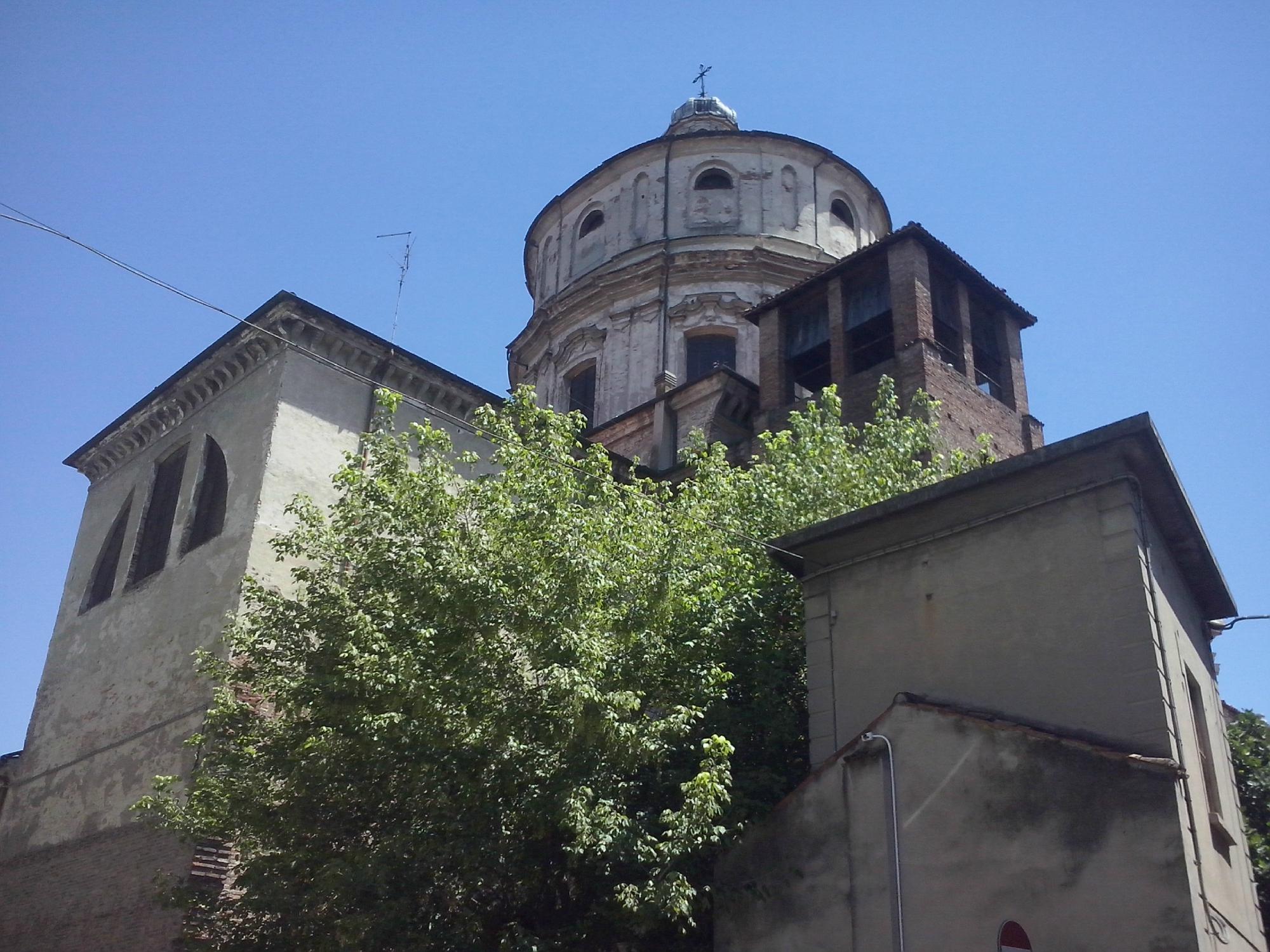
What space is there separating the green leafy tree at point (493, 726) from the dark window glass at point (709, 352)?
1784 cm

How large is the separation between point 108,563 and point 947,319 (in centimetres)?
1610

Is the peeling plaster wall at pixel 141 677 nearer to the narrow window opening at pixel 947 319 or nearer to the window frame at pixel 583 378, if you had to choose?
the narrow window opening at pixel 947 319

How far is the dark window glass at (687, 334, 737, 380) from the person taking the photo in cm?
3097

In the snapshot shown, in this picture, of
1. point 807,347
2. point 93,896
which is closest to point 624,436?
point 807,347

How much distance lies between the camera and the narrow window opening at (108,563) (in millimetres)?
19656

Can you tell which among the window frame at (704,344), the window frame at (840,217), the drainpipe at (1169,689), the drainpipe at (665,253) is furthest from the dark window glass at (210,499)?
the window frame at (840,217)

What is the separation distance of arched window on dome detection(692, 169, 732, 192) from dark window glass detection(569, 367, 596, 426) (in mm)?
5791

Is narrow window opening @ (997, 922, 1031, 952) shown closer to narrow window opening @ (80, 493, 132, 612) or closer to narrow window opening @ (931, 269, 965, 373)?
narrow window opening @ (80, 493, 132, 612)

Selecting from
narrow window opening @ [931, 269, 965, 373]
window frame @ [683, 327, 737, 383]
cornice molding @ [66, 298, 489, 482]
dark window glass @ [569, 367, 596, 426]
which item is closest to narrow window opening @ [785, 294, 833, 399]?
narrow window opening @ [931, 269, 965, 373]

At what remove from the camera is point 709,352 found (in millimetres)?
31250

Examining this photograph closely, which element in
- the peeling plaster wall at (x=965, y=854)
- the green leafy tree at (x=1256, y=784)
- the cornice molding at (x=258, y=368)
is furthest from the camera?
the cornice molding at (x=258, y=368)

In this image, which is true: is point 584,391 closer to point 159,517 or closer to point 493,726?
point 159,517

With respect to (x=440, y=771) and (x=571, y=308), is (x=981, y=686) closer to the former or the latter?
(x=440, y=771)

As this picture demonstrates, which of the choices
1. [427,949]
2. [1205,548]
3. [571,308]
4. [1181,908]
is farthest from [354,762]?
[571,308]
